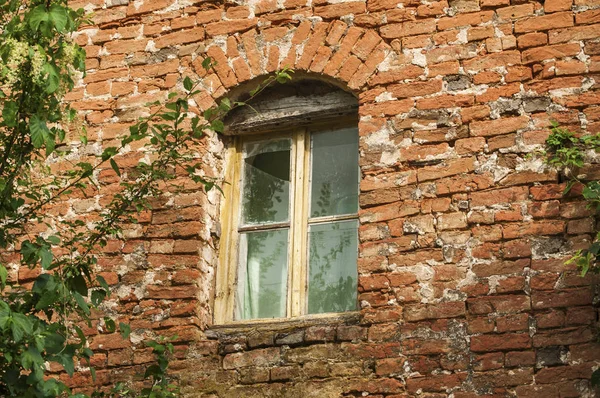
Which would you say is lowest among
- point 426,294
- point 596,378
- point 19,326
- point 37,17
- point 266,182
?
point 596,378

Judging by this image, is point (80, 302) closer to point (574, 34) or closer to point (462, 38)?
point (462, 38)

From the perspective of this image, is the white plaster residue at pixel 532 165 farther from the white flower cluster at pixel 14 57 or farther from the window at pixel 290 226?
the white flower cluster at pixel 14 57

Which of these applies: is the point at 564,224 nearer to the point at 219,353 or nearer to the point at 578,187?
the point at 578,187

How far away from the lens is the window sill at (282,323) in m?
5.52

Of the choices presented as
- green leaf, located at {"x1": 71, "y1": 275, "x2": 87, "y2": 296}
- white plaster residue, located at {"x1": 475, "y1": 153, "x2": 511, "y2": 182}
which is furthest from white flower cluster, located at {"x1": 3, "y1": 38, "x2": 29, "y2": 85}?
white plaster residue, located at {"x1": 475, "y1": 153, "x2": 511, "y2": 182}

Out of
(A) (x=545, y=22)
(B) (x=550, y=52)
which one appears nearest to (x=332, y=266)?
(B) (x=550, y=52)

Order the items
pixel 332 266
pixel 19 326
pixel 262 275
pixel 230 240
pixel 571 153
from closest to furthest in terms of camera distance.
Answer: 1. pixel 19 326
2. pixel 571 153
3. pixel 332 266
4. pixel 262 275
5. pixel 230 240

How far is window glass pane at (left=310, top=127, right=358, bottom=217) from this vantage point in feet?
19.6

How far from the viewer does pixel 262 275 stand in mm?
5930

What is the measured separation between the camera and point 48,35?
15.0 feet

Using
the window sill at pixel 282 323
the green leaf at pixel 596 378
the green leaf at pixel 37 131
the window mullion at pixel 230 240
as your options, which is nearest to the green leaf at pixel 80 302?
the green leaf at pixel 37 131

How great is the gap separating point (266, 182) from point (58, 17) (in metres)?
1.93

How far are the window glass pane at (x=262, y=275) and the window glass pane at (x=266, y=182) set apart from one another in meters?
0.12

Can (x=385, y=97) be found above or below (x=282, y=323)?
above
